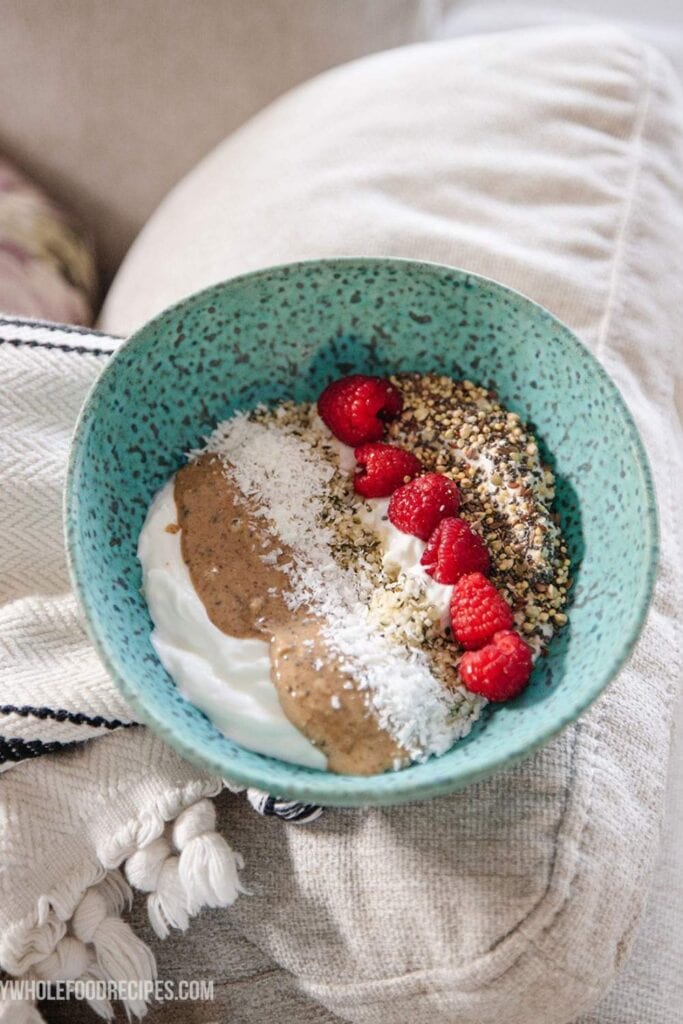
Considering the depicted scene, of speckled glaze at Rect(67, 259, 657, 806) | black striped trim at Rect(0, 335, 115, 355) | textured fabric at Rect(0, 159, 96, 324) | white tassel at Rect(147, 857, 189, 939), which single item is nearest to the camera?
speckled glaze at Rect(67, 259, 657, 806)

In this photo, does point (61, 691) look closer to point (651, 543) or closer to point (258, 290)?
point (258, 290)

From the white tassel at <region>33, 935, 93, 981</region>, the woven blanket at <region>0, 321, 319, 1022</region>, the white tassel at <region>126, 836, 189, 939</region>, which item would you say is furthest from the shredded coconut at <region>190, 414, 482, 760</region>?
the white tassel at <region>33, 935, 93, 981</region>

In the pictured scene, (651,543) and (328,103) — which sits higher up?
(328,103)

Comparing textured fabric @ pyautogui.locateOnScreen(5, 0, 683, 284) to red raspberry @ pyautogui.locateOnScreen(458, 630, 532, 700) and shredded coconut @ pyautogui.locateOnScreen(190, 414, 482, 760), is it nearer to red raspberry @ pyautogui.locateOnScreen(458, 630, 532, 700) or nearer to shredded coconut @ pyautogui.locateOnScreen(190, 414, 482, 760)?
shredded coconut @ pyautogui.locateOnScreen(190, 414, 482, 760)

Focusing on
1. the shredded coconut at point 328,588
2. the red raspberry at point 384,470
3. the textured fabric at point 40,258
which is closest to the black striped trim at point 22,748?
the shredded coconut at point 328,588

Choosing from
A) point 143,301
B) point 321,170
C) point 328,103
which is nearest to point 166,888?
point 143,301

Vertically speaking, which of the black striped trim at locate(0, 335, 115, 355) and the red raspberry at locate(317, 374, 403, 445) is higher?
the red raspberry at locate(317, 374, 403, 445)

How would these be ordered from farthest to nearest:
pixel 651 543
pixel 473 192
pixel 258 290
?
pixel 473 192, pixel 258 290, pixel 651 543
